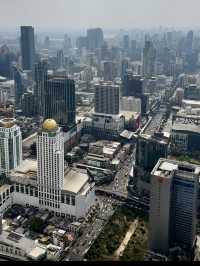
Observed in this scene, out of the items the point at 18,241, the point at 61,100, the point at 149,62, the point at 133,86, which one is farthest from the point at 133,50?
the point at 18,241

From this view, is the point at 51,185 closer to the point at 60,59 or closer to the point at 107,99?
the point at 107,99

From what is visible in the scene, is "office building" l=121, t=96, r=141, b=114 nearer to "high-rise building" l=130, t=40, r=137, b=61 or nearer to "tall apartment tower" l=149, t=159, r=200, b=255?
"tall apartment tower" l=149, t=159, r=200, b=255

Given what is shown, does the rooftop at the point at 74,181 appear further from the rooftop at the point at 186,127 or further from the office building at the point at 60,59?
the office building at the point at 60,59

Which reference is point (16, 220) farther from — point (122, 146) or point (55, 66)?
point (55, 66)

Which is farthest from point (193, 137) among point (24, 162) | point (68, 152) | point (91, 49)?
point (91, 49)

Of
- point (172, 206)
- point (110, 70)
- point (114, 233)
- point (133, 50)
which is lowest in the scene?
point (114, 233)

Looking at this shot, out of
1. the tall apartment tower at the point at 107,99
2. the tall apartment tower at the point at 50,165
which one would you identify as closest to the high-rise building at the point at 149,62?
the tall apartment tower at the point at 107,99

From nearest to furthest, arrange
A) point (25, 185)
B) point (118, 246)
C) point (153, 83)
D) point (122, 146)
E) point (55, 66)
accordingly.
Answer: point (118, 246) < point (25, 185) < point (122, 146) < point (153, 83) < point (55, 66)
